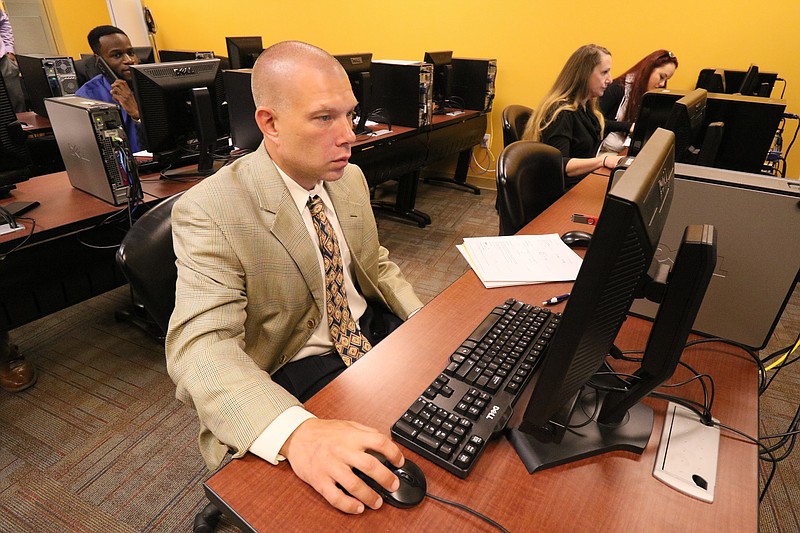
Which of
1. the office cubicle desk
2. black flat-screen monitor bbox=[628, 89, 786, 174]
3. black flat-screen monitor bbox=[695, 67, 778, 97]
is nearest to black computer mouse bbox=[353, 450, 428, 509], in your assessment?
the office cubicle desk

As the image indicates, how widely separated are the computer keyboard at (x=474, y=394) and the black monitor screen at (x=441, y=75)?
3229 millimetres

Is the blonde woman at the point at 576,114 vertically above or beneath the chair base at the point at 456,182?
above

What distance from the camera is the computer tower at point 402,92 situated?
3.19 m

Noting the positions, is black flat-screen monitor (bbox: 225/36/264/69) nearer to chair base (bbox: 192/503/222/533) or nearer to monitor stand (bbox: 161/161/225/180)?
monitor stand (bbox: 161/161/225/180)

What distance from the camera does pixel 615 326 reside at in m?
0.60

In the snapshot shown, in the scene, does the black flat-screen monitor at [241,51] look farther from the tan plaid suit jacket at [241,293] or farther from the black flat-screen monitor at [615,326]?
the black flat-screen monitor at [615,326]

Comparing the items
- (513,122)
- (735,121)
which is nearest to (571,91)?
(513,122)

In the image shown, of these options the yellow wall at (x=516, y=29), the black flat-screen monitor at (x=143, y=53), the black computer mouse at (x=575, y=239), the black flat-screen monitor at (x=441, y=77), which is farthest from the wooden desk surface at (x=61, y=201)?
the yellow wall at (x=516, y=29)

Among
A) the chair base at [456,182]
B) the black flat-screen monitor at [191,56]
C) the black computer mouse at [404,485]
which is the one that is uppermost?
the black flat-screen monitor at [191,56]

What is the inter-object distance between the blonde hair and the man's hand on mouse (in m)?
2.21

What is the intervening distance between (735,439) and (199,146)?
221 cm

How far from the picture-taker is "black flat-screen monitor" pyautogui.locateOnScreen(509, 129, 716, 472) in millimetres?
472

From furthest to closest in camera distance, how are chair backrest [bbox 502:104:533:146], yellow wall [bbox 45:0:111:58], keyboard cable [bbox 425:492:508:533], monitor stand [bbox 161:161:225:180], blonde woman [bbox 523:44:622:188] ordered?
yellow wall [bbox 45:0:111:58], chair backrest [bbox 502:104:533:146], blonde woman [bbox 523:44:622:188], monitor stand [bbox 161:161:225:180], keyboard cable [bbox 425:492:508:533]

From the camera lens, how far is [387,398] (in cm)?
78
